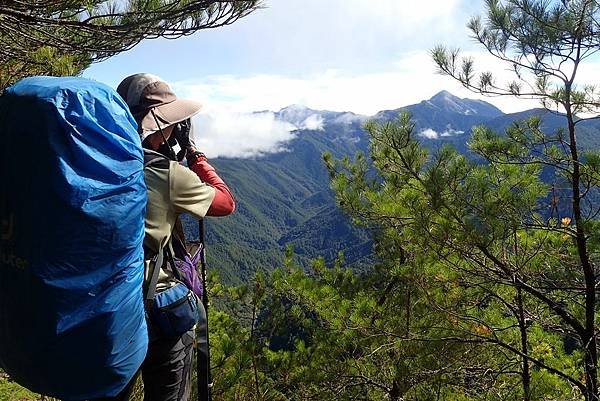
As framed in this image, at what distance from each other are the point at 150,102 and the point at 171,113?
0.09m

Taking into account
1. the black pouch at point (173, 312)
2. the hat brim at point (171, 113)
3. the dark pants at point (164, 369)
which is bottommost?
the dark pants at point (164, 369)

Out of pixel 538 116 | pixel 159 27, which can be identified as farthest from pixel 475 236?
pixel 159 27

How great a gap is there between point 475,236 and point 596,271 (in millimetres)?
1082

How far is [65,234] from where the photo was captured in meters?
1.36

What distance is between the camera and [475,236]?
12.9ft

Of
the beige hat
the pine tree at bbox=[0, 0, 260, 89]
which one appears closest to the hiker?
the beige hat

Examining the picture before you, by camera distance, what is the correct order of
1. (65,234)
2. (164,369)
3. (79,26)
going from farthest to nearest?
(79,26), (164,369), (65,234)

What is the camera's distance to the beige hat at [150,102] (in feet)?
6.27

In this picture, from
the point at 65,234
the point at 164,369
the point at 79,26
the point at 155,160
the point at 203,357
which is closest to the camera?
the point at 65,234

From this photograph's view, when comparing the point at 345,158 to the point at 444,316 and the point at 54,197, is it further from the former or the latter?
the point at 54,197

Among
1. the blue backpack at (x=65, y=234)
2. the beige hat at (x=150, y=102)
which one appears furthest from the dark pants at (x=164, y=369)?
the beige hat at (x=150, y=102)

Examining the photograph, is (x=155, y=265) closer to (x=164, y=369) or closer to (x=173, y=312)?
(x=173, y=312)

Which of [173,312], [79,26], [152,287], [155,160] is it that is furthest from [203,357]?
[79,26]

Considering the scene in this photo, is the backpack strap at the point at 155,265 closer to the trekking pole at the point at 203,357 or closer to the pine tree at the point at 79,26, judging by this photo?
the trekking pole at the point at 203,357
